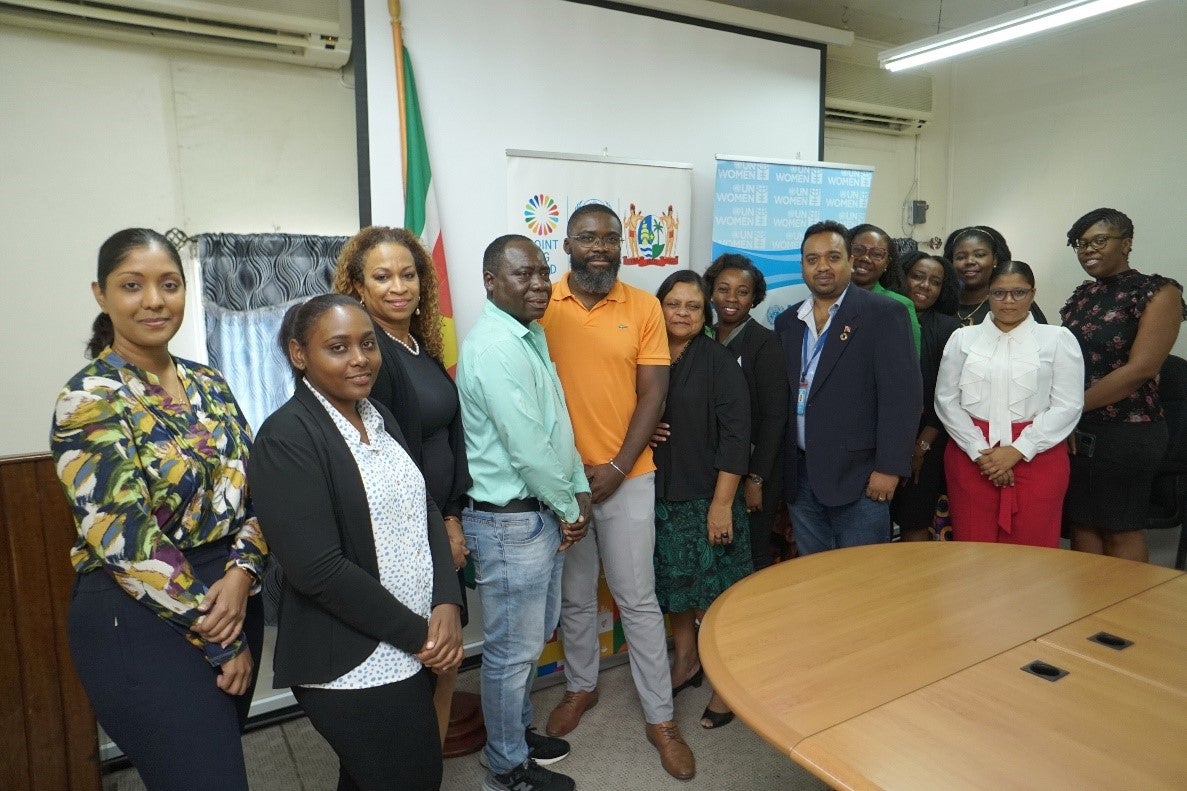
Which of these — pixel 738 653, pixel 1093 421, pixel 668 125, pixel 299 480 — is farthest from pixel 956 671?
pixel 668 125

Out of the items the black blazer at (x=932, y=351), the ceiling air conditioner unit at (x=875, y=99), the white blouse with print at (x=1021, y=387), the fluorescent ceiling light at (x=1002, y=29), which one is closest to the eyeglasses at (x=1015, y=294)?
the white blouse with print at (x=1021, y=387)

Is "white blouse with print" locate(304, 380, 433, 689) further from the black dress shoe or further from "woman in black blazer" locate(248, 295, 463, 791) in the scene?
the black dress shoe

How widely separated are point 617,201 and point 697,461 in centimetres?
138

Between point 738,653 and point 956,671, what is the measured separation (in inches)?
16.6

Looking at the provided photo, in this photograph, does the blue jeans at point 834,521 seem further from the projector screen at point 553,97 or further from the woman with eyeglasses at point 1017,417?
the projector screen at point 553,97

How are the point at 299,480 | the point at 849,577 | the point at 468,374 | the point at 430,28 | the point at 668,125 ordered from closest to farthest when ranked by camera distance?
the point at 299,480 < the point at 849,577 < the point at 468,374 < the point at 430,28 < the point at 668,125

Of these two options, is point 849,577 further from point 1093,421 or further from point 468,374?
point 1093,421

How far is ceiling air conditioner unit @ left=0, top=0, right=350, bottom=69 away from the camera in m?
2.63

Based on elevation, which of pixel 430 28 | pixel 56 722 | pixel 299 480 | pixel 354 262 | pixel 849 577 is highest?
pixel 430 28

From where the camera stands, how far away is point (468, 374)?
6.61 feet

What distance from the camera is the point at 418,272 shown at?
2.04 m

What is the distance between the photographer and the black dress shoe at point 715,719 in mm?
2625

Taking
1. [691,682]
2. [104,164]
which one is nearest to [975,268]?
[691,682]

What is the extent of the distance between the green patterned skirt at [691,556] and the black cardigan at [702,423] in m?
0.07
